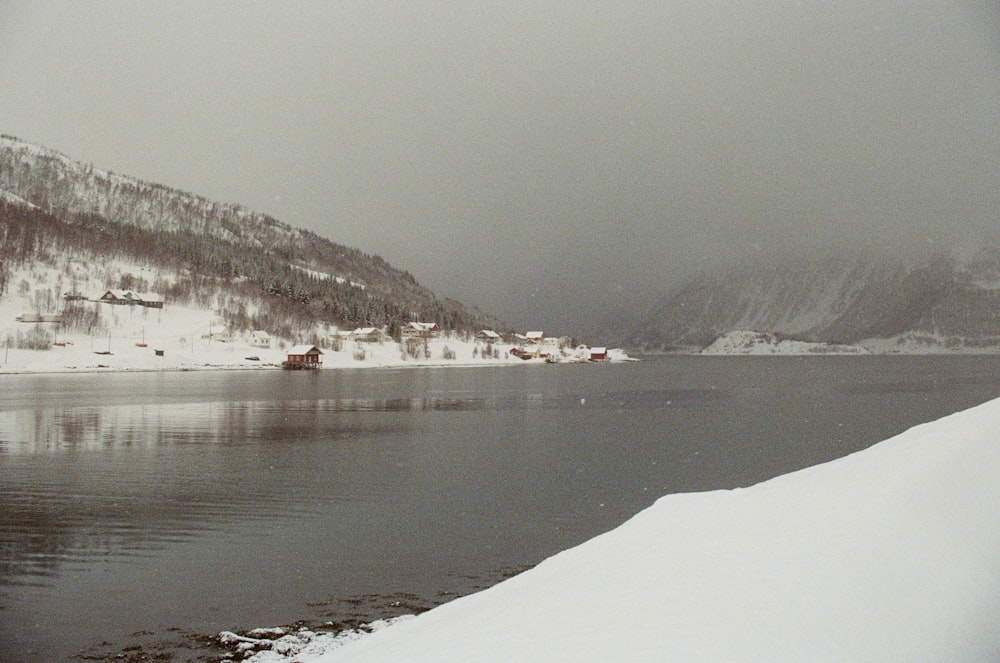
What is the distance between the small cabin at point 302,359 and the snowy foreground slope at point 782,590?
170 meters

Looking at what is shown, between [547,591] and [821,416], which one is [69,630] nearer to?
[547,591]

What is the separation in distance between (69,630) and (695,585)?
12278 mm

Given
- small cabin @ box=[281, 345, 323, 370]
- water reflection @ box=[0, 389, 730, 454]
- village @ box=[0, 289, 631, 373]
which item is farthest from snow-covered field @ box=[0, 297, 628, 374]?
water reflection @ box=[0, 389, 730, 454]

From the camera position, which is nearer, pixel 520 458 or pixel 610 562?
pixel 610 562

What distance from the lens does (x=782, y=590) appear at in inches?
277

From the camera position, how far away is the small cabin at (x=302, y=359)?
571 feet

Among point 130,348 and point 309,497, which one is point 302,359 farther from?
point 309,497

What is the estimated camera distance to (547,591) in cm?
919

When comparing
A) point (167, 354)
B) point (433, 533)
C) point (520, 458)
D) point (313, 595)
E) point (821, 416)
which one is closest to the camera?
point (313, 595)

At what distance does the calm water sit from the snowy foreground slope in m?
6.38

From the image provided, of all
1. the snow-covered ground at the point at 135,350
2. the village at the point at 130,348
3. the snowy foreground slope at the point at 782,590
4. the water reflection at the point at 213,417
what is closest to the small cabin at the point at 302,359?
the village at the point at 130,348

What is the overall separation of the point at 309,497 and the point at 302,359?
508 feet

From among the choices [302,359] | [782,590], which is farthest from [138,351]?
[782,590]

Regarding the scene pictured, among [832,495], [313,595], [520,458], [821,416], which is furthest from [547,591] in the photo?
[821,416]
